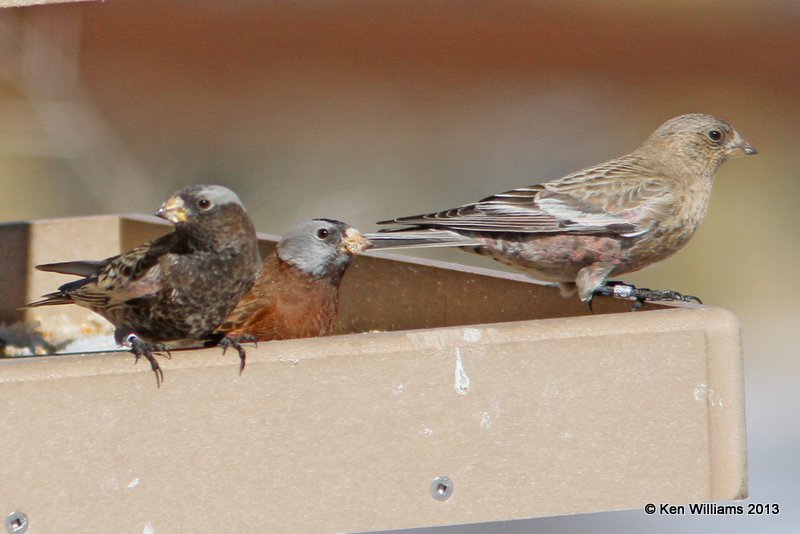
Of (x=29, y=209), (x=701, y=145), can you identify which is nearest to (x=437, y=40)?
(x=29, y=209)

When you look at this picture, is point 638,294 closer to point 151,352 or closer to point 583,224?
point 583,224

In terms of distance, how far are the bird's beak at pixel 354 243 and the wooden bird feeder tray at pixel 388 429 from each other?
98 centimetres

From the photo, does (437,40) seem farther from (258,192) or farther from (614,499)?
(614,499)

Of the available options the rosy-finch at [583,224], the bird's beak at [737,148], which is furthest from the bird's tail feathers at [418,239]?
the bird's beak at [737,148]

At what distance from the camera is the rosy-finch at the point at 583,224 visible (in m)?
4.07

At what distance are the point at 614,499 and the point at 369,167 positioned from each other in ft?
26.2

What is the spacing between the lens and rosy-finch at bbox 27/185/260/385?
10.7ft

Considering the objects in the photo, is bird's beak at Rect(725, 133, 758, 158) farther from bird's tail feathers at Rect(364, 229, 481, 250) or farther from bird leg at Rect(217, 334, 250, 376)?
bird leg at Rect(217, 334, 250, 376)

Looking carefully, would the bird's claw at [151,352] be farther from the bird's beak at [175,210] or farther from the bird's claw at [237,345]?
the bird's beak at [175,210]

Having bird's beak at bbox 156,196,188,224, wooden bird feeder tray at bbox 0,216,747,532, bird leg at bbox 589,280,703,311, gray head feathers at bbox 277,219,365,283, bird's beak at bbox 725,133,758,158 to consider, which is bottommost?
wooden bird feeder tray at bbox 0,216,747,532

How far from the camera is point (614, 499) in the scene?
9.71 feet

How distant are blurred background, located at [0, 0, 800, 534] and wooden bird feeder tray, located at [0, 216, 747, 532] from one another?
3.99 meters

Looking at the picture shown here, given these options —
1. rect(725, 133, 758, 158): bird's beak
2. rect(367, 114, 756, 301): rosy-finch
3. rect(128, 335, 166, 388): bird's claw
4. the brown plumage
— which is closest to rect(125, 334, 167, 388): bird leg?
rect(128, 335, 166, 388): bird's claw

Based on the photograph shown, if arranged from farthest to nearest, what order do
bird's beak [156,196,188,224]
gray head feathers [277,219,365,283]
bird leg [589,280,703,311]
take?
gray head feathers [277,219,365,283]
bird leg [589,280,703,311]
bird's beak [156,196,188,224]
